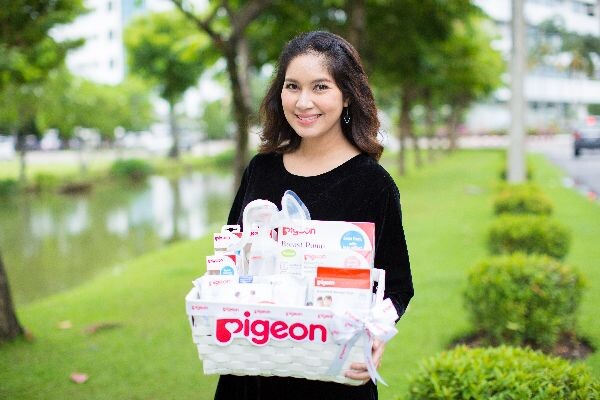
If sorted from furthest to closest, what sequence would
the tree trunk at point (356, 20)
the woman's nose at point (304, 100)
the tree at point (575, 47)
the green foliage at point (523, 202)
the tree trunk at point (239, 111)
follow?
1. the tree at point (575, 47)
2. the tree trunk at point (356, 20)
3. the green foliage at point (523, 202)
4. the tree trunk at point (239, 111)
5. the woman's nose at point (304, 100)

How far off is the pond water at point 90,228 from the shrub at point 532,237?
17.7ft

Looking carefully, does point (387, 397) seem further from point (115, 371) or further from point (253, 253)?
point (253, 253)

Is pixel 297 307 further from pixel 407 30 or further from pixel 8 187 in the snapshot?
pixel 8 187

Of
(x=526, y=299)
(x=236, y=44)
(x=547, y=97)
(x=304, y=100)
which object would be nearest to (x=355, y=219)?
(x=304, y=100)

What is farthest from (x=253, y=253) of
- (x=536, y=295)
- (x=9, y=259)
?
(x=9, y=259)

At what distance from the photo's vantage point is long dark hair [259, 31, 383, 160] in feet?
6.11

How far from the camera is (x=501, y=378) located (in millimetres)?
2609

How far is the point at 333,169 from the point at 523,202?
22.8 ft

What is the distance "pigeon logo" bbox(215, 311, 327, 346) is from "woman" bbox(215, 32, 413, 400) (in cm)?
33

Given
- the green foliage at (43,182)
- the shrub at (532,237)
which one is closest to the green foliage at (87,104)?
the green foliage at (43,182)

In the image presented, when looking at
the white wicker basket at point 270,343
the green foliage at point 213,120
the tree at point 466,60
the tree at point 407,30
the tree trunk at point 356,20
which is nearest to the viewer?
the white wicker basket at point 270,343

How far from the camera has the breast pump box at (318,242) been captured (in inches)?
63.9

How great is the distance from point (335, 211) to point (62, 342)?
3777 mm

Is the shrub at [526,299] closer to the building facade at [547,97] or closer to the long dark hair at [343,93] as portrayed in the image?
the long dark hair at [343,93]
